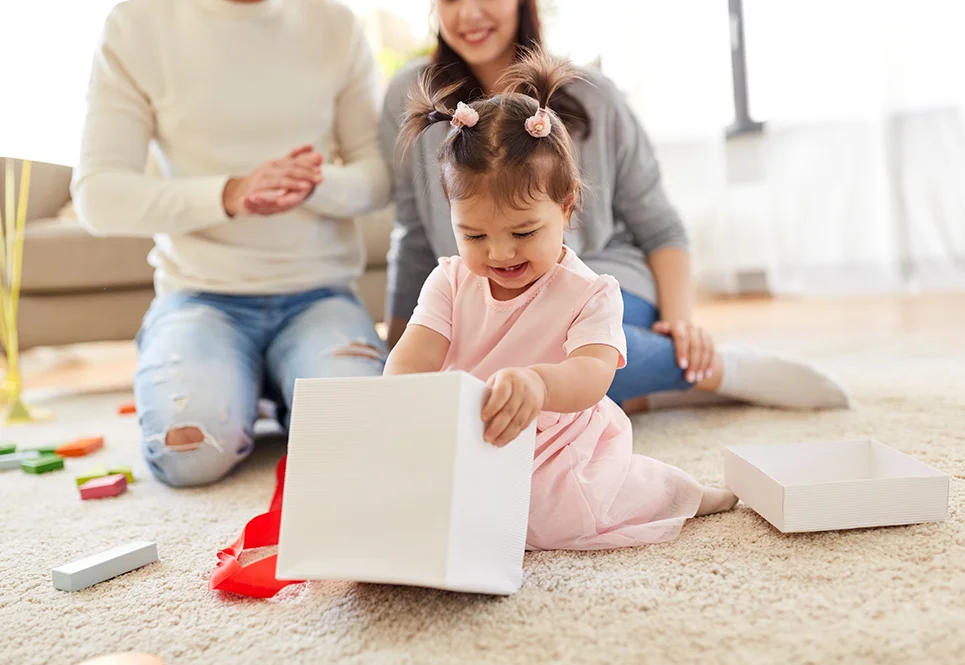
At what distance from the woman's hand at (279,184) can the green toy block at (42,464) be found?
1.68 ft

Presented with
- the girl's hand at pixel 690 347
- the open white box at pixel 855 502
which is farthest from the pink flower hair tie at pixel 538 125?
the girl's hand at pixel 690 347

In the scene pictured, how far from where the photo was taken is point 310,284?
4.62 ft

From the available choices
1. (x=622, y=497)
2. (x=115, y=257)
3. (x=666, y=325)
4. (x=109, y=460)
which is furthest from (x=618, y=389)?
(x=115, y=257)

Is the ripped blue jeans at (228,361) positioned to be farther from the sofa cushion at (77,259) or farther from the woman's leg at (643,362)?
the sofa cushion at (77,259)

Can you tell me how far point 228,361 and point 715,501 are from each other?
2.42ft

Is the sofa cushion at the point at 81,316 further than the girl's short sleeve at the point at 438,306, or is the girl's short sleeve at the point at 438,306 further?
the sofa cushion at the point at 81,316

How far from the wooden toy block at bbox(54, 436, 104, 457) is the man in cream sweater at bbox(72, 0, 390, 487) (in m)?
0.24

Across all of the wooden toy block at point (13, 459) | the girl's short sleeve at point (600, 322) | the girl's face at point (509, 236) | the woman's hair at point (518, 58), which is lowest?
the wooden toy block at point (13, 459)

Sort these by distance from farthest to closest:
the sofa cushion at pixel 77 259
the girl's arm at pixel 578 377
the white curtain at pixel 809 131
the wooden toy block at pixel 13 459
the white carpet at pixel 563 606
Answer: the white curtain at pixel 809 131 < the sofa cushion at pixel 77 259 < the wooden toy block at pixel 13 459 < the girl's arm at pixel 578 377 < the white carpet at pixel 563 606

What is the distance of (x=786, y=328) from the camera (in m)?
2.33

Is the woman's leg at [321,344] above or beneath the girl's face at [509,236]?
beneath

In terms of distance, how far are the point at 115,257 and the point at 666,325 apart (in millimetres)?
1417

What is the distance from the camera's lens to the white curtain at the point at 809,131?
2.74 m

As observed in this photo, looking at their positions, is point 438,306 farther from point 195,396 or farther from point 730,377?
point 730,377
